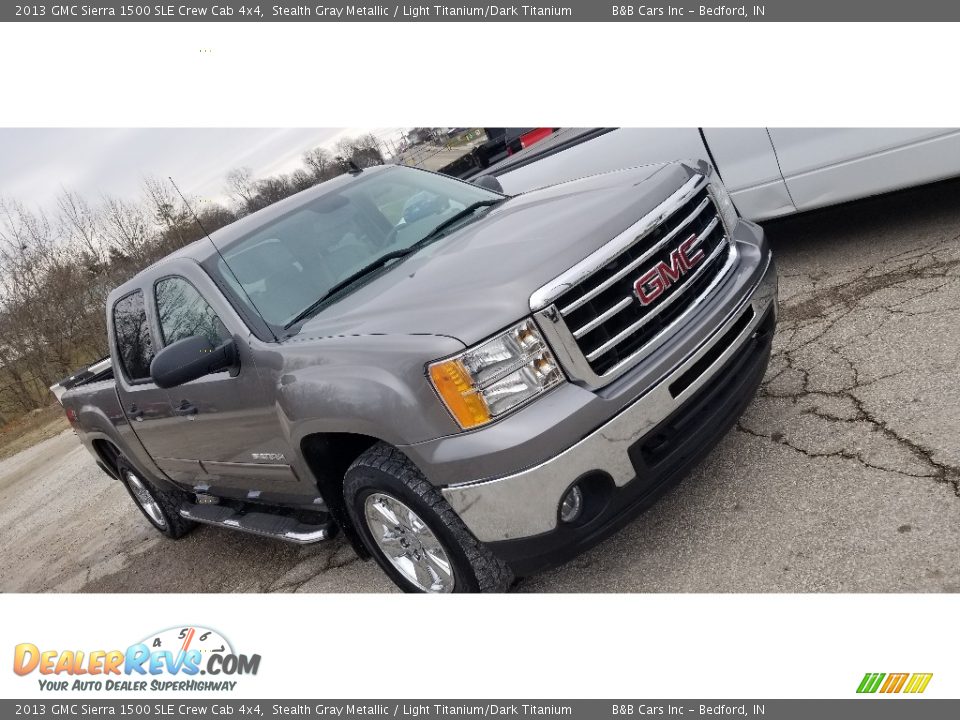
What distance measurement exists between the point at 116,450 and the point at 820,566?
15.7ft

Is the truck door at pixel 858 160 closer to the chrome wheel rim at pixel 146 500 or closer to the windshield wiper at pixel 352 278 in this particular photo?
the windshield wiper at pixel 352 278

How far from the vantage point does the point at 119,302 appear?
15.5 feet

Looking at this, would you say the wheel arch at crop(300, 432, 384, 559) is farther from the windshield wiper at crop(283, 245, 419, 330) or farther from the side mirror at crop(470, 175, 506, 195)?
the side mirror at crop(470, 175, 506, 195)

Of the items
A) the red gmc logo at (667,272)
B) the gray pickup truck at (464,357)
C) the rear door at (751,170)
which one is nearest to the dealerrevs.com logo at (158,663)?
the gray pickup truck at (464,357)

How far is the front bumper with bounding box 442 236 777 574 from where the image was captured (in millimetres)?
2570

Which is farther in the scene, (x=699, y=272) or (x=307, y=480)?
(x=307, y=480)

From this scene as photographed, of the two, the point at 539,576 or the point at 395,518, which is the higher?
the point at 395,518

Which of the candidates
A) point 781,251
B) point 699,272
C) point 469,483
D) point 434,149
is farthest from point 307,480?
point 781,251

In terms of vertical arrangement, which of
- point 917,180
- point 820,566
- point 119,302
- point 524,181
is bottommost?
point 820,566

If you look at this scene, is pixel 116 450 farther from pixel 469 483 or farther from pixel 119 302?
pixel 469 483

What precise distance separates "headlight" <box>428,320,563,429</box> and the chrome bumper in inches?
9.2

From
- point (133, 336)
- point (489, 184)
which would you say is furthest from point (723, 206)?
point (133, 336)

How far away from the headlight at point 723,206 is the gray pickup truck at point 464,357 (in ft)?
0.05

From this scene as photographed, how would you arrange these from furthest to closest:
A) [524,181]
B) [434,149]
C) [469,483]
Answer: [524,181], [434,149], [469,483]
